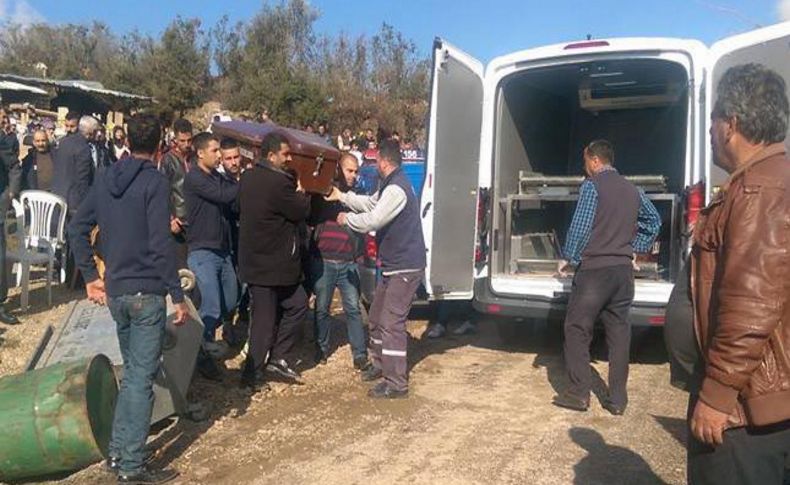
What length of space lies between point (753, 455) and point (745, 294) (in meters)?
0.49

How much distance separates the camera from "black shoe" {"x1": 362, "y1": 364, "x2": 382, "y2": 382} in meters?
6.54

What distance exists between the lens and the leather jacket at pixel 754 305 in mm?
2285

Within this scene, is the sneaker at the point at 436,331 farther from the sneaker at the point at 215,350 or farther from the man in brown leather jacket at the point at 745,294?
the man in brown leather jacket at the point at 745,294

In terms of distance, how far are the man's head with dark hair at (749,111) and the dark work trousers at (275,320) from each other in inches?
161

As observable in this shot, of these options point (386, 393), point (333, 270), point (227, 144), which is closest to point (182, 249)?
point (227, 144)

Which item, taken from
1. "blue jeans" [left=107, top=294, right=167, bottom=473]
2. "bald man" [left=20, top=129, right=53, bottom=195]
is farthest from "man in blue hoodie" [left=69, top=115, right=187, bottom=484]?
"bald man" [left=20, top=129, right=53, bottom=195]

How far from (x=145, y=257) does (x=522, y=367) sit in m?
3.81

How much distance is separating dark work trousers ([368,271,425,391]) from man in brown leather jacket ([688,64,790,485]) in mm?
3652

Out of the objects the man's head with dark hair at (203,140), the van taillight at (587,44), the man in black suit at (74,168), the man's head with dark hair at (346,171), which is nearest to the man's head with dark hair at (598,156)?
the van taillight at (587,44)

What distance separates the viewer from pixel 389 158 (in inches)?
243

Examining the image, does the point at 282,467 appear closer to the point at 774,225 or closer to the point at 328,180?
the point at 328,180

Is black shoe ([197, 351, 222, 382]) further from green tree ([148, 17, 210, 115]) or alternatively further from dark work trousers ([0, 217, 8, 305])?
green tree ([148, 17, 210, 115])

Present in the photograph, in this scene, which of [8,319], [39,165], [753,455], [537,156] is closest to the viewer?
[753,455]

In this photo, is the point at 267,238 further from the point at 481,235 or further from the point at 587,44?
the point at 587,44
